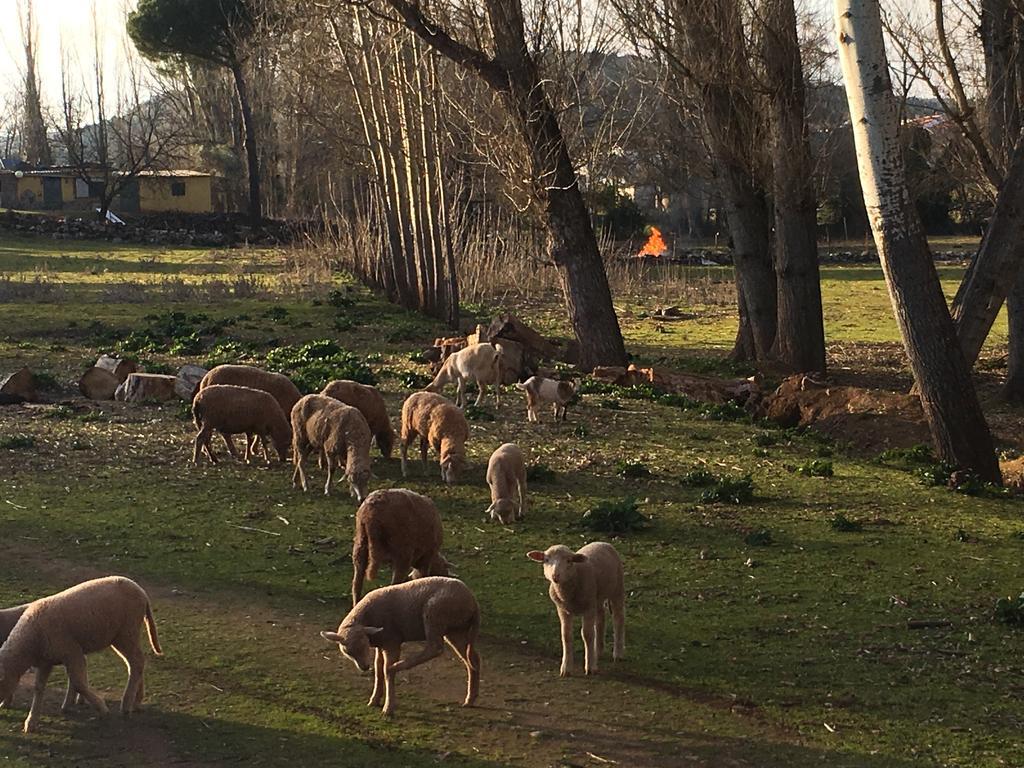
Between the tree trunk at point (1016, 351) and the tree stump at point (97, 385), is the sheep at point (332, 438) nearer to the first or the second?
the tree stump at point (97, 385)

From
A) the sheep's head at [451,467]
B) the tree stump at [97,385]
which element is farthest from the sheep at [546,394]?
the tree stump at [97,385]

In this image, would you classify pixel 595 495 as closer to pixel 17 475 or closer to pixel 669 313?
pixel 17 475

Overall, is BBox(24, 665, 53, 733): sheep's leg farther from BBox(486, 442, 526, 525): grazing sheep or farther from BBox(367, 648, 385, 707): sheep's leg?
BBox(486, 442, 526, 525): grazing sheep

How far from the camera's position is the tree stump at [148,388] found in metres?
16.5

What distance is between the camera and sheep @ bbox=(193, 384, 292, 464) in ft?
40.6

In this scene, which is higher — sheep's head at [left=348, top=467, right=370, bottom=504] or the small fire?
the small fire

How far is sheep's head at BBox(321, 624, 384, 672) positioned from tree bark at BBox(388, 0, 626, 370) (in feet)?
40.3

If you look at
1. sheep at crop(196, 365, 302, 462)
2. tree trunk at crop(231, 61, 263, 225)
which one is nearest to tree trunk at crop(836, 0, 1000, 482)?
sheep at crop(196, 365, 302, 462)

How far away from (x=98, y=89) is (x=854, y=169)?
57767 millimetres

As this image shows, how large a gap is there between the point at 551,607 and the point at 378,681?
1844 mm

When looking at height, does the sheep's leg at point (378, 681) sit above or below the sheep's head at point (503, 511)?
below

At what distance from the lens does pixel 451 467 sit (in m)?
11.8

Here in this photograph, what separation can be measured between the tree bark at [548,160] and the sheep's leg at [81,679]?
12600 mm

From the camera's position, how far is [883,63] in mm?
11062
